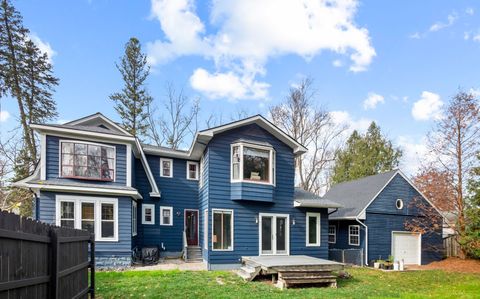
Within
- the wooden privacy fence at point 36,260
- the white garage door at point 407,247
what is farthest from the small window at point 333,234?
the wooden privacy fence at point 36,260

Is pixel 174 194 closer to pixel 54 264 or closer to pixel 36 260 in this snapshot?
pixel 54 264

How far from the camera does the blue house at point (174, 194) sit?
12773 millimetres

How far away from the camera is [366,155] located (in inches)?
1280

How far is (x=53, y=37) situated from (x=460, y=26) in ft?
66.4

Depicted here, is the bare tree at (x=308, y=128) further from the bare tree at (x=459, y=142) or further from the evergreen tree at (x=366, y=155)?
the bare tree at (x=459, y=142)

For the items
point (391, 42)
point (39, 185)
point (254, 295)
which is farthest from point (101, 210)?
point (391, 42)

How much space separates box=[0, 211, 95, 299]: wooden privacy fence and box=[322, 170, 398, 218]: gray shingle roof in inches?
595

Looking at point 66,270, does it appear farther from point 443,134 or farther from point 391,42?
point 443,134

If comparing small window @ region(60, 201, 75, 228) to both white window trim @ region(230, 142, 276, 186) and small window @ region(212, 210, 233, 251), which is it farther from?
white window trim @ region(230, 142, 276, 186)

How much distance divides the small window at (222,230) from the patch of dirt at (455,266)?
9.64m

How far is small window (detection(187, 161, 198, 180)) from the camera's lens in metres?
17.6

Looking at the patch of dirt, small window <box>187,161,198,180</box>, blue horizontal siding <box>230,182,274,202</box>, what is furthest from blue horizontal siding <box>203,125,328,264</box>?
the patch of dirt

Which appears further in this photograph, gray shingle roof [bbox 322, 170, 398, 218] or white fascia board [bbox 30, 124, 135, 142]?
gray shingle roof [bbox 322, 170, 398, 218]

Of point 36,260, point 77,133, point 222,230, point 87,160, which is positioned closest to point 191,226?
point 222,230
